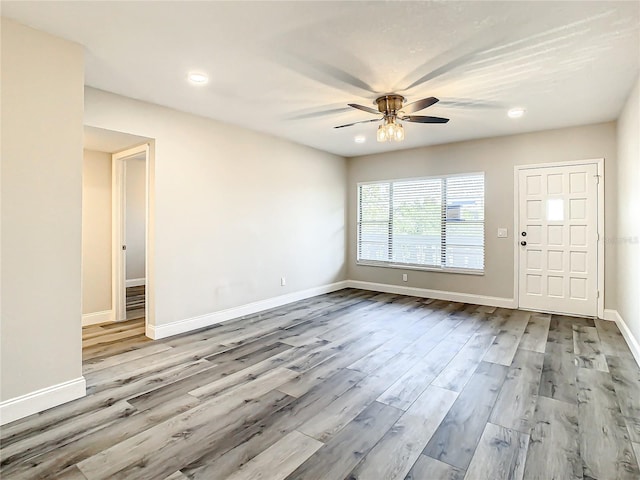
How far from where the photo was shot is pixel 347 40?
2.53 meters

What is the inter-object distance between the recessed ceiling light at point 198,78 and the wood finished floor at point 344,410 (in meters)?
2.65

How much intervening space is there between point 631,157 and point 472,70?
201cm

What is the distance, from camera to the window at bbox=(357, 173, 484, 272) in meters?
5.62

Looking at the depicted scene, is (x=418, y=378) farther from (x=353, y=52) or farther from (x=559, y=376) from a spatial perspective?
(x=353, y=52)

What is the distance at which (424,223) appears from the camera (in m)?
6.13

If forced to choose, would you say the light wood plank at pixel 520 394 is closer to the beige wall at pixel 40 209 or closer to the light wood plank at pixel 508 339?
the light wood plank at pixel 508 339

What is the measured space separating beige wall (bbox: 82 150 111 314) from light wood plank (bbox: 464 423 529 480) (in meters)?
4.70

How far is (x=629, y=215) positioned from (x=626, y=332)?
130 cm

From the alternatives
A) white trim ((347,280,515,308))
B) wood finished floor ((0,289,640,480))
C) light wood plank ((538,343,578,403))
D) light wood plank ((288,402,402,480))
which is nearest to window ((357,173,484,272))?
white trim ((347,280,515,308))

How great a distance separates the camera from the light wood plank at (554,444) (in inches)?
69.6

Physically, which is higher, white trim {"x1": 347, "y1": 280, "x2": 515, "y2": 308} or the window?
the window

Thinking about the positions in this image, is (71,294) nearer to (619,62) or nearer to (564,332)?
(619,62)

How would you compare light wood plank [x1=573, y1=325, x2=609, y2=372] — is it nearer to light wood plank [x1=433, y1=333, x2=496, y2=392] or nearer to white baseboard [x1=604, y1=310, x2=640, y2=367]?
white baseboard [x1=604, y1=310, x2=640, y2=367]

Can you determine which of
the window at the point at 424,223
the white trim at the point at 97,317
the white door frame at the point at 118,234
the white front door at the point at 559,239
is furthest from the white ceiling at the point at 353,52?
the white trim at the point at 97,317
